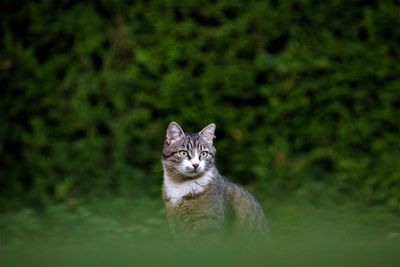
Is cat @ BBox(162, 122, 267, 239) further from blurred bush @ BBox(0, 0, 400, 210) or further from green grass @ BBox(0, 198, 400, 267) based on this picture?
blurred bush @ BBox(0, 0, 400, 210)

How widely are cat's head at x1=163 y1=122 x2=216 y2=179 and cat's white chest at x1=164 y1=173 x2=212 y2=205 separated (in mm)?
49

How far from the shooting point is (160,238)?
7992mm

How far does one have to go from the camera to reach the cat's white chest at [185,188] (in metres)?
6.98

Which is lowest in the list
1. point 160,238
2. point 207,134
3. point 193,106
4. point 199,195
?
point 199,195

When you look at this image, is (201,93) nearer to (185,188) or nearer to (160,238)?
(160,238)

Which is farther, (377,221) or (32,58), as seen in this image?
(32,58)

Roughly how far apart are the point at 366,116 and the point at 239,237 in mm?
2752

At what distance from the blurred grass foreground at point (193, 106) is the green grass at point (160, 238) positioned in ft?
0.09

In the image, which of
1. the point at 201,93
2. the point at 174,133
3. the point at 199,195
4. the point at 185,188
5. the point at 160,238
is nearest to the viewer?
the point at 199,195

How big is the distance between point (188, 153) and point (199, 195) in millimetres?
348

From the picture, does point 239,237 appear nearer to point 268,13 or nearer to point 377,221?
point 377,221

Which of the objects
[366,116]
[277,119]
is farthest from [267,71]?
[366,116]

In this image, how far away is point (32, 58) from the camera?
9.51 meters

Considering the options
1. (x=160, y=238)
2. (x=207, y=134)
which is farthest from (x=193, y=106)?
(x=207, y=134)
